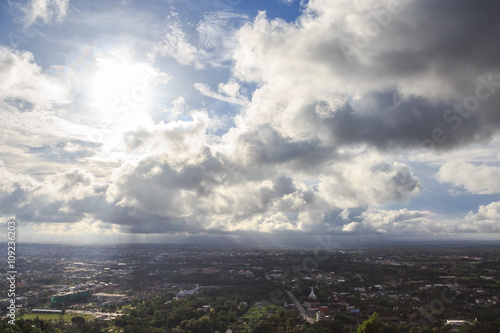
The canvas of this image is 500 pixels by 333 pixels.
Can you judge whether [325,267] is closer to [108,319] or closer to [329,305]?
[329,305]

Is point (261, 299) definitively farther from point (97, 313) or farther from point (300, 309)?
point (97, 313)

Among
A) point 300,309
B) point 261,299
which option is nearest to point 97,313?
point 261,299

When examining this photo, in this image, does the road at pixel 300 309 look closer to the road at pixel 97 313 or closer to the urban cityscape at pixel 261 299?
the urban cityscape at pixel 261 299

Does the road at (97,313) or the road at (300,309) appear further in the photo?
the road at (97,313)

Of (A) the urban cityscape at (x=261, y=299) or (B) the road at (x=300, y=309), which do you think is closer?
(A) the urban cityscape at (x=261, y=299)

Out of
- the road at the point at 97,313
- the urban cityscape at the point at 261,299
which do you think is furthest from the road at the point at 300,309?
the road at the point at 97,313

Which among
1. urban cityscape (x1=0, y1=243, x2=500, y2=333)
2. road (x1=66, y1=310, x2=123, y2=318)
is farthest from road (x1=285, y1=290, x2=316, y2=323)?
road (x1=66, y1=310, x2=123, y2=318)

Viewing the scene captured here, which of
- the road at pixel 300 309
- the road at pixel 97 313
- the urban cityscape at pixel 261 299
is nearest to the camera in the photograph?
the urban cityscape at pixel 261 299

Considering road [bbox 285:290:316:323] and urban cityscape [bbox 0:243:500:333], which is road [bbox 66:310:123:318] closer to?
urban cityscape [bbox 0:243:500:333]

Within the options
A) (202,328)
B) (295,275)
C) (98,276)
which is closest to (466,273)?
(295,275)

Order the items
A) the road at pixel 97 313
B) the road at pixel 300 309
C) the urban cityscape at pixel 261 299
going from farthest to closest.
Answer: the road at pixel 97 313 → the road at pixel 300 309 → the urban cityscape at pixel 261 299

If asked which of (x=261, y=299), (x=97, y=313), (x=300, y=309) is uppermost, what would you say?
(x=300, y=309)
